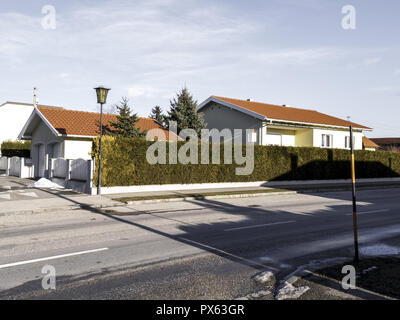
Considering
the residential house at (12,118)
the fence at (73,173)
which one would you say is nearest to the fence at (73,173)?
the fence at (73,173)

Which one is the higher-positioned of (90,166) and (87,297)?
(90,166)

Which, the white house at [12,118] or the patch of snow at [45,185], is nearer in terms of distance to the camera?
the patch of snow at [45,185]

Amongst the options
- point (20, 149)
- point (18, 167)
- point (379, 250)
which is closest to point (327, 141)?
point (18, 167)

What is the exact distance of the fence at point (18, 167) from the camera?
88.7ft

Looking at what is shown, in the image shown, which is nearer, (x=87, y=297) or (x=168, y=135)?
(x=87, y=297)

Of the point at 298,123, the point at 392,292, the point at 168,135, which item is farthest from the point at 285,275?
the point at 298,123

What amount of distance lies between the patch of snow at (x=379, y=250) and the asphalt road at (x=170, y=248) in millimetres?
224

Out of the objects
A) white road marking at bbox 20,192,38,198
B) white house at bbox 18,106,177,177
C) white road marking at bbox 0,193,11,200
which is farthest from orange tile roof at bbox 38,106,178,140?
white road marking at bbox 0,193,11,200

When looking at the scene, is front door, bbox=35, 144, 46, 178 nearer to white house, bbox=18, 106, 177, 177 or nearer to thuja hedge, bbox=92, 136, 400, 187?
white house, bbox=18, 106, 177, 177

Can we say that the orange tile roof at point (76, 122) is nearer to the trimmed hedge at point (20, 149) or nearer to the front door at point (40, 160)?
the front door at point (40, 160)

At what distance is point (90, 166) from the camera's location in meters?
17.7
